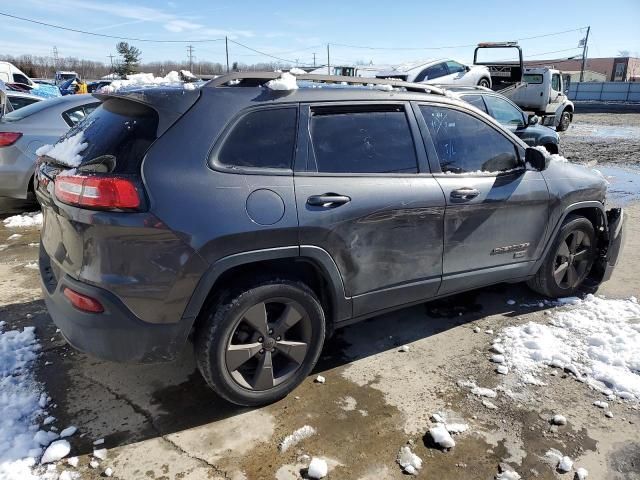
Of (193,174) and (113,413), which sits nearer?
(193,174)

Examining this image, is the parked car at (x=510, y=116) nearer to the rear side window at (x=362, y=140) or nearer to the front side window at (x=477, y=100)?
the front side window at (x=477, y=100)

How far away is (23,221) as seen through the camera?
6.66 m

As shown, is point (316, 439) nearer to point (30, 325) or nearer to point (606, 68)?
point (30, 325)

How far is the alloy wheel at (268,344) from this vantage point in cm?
287

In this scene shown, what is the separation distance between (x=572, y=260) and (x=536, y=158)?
1.11m

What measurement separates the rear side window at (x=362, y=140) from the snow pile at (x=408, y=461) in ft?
5.28

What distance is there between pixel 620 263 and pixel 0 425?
18.9 feet

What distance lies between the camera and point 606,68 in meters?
80.2

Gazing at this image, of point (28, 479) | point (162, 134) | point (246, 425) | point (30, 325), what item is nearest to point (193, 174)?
point (162, 134)

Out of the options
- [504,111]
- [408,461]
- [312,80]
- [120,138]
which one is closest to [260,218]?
[120,138]

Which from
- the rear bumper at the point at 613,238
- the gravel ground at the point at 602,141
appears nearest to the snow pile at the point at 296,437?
the rear bumper at the point at 613,238

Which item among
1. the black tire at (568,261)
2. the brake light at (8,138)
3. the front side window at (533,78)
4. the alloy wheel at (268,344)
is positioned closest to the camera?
the alloy wheel at (268,344)

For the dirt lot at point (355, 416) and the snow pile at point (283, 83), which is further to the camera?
the snow pile at point (283, 83)

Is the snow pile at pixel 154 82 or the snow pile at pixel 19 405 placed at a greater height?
the snow pile at pixel 154 82
